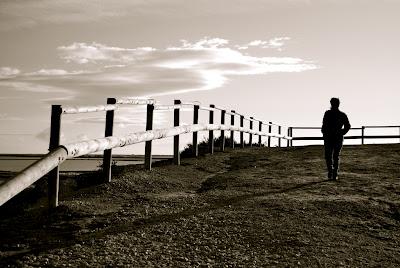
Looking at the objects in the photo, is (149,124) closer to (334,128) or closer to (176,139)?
(176,139)

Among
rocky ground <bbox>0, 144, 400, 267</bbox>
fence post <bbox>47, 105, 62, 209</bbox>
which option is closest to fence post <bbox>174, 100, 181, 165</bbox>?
rocky ground <bbox>0, 144, 400, 267</bbox>

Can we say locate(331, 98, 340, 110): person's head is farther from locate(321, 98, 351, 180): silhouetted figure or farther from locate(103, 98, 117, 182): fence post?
locate(103, 98, 117, 182): fence post

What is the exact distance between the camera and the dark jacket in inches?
444

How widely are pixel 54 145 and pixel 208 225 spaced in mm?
2236

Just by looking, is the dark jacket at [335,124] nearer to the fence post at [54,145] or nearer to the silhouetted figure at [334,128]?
the silhouetted figure at [334,128]

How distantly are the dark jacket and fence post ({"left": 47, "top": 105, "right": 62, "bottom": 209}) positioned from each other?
6431mm

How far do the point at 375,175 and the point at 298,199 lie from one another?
11.9 ft

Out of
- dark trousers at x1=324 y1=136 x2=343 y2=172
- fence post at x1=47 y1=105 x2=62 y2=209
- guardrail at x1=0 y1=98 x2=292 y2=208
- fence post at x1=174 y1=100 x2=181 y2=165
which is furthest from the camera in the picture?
fence post at x1=174 y1=100 x2=181 y2=165

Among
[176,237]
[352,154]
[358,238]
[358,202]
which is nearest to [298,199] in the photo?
[358,202]

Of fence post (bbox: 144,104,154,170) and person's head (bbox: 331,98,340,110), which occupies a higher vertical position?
person's head (bbox: 331,98,340,110)

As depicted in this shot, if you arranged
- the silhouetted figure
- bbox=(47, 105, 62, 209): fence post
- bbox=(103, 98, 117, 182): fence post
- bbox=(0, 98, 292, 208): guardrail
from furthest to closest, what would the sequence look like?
the silhouetted figure, bbox=(103, 98, 117, 182): fence post, bbox=(47, 105, 62, 209): fence post, bbox=(0, 98, 292, 208): guardrail

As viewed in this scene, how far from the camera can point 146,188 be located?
8.45 m

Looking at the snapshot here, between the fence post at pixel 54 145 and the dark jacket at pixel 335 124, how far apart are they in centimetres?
643

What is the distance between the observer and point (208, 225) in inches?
247
